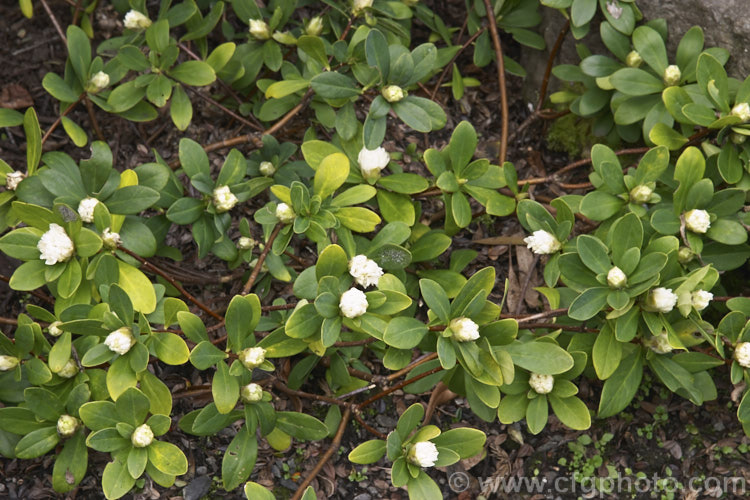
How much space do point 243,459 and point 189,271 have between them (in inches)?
33.0

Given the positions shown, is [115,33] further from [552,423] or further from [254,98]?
[552,423]

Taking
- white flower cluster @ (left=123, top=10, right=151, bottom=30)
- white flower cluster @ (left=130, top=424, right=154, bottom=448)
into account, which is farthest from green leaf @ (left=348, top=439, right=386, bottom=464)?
white flower cluster @ (left=123, top=10, right=151, bottom=30)

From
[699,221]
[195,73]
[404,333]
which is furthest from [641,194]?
[195,73]

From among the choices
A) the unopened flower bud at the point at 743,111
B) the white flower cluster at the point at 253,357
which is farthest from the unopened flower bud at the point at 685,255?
the white flower cluster at the point at 253,357

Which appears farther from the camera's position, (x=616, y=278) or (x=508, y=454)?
(x=508, y=454)

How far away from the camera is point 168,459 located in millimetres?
1977

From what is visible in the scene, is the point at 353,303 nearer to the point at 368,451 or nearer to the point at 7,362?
the point at 368,451

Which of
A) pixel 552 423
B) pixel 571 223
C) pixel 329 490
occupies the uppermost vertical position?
pixel 571 223

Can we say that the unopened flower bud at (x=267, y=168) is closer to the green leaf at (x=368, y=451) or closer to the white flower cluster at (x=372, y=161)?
the white flower cluster at (x=372, y=161)

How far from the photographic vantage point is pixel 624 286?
2029mm

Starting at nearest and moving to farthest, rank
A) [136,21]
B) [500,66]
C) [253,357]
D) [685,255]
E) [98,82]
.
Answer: [253,357], [685,255], [98,82], [136,21], [500,66]

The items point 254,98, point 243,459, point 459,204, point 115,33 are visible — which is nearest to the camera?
point 243,459

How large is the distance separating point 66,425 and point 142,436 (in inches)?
12.0

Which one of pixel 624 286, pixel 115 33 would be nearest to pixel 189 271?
pixel 115 33
